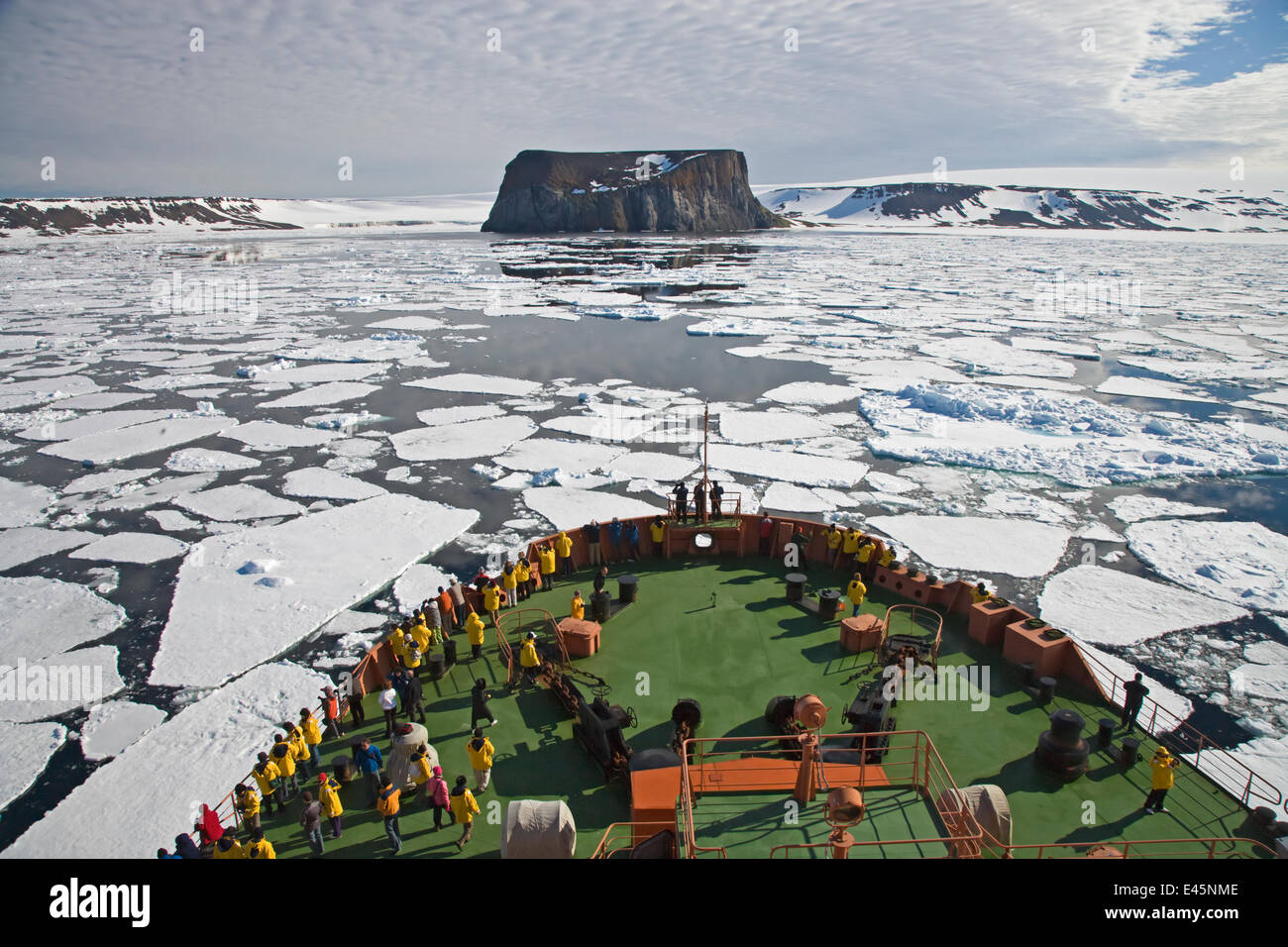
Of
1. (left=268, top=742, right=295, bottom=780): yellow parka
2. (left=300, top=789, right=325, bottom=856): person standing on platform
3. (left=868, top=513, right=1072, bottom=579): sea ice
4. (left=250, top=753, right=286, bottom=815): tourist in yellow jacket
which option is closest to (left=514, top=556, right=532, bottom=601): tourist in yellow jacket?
(left=268, top=742, right=295, bottom=780): yellow parka

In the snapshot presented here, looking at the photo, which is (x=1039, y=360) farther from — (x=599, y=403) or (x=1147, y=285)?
(x=1147, y=285)

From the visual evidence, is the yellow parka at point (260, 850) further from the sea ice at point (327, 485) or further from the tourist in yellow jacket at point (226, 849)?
the sea ice at point (327, 485)

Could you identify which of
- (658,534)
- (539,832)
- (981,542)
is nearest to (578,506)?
(658,534)

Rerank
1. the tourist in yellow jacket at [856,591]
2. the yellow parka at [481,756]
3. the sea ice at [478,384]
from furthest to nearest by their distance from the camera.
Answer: the sea ice at [478,384] → the tourist in yellow jacket at [856,591] → the yellow parka at [481,756]

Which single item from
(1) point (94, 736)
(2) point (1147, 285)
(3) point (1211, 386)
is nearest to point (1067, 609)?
(1) point (94, 736)

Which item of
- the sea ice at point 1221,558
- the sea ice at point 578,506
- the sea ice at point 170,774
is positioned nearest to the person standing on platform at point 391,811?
the sea ice at point 170,774
